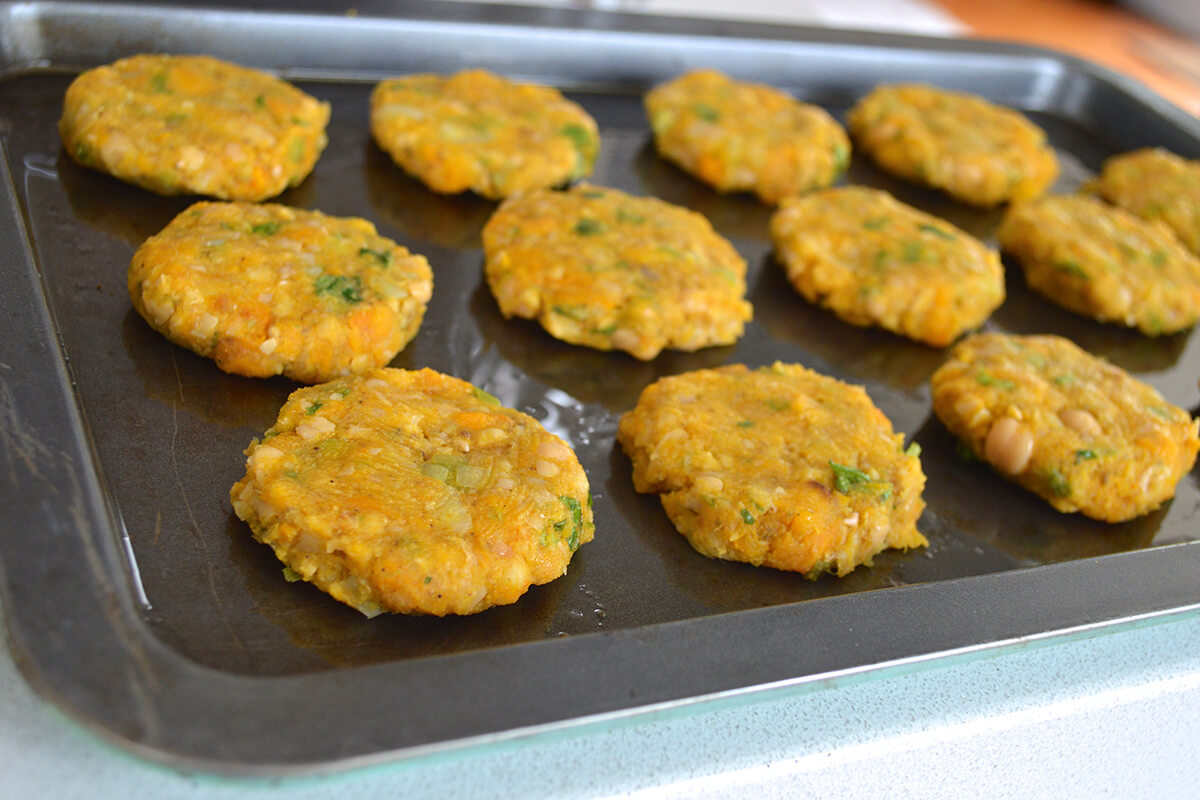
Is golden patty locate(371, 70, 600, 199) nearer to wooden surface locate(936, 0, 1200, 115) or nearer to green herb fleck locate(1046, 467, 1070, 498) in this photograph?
green herb fleck locate(1046, 467, 1070, 498)

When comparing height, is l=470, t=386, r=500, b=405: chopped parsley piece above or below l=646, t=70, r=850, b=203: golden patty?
below

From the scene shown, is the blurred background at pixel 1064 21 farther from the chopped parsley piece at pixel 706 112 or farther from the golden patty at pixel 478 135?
the golden patty at pixel 478 135

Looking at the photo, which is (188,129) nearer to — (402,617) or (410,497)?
(410,497)

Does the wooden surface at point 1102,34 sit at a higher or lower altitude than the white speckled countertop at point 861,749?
lower

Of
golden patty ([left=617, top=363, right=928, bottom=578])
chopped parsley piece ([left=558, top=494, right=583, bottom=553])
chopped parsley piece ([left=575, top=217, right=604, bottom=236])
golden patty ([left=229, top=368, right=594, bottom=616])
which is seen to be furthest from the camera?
chopped parsley piece ([left=575, top=217, right=604, bottom=236])

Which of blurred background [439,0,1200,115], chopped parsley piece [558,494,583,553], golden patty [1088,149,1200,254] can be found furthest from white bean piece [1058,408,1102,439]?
blurred background [439,0,1200,115]

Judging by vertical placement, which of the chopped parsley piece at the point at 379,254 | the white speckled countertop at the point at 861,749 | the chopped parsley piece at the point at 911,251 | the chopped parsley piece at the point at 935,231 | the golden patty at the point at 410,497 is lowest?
the white speckled countertop at the point at 861,749

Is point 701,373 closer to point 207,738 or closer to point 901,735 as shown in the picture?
point 901,735

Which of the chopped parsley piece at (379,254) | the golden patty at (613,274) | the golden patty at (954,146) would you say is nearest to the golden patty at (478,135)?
the golden patty at (613,274)
